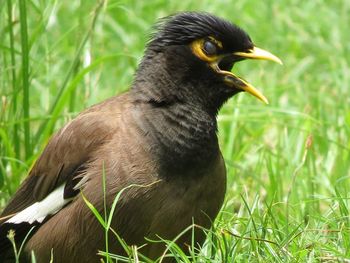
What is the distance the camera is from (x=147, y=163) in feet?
14.3

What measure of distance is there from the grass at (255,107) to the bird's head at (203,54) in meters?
0.45

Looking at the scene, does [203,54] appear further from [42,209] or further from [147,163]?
[42,209]

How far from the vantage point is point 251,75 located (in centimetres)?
740

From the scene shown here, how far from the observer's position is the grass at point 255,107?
445 cm

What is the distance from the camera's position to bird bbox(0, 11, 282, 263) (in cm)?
434

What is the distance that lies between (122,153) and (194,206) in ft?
1.14

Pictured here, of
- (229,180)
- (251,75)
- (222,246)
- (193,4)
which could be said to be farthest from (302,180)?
(193,4)

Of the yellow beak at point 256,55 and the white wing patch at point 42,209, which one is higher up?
the yellow beak at point 256,55

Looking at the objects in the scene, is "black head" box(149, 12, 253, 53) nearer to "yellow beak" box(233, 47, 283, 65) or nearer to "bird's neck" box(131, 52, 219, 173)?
"yellow beak" box(233, 47, 283, 65)

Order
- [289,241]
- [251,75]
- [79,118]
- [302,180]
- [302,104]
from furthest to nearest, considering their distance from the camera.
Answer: [251,75] → [302,104] → [302,180] → [79,118] → [289,241]

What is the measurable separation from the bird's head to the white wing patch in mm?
623

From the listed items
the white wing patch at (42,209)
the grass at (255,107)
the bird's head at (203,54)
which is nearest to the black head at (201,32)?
the bird's head at (203,54)

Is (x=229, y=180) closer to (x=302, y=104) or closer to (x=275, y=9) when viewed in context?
(x=302, y=104)

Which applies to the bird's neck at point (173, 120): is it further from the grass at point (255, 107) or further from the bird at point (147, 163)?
the grass at point (255, 107)
